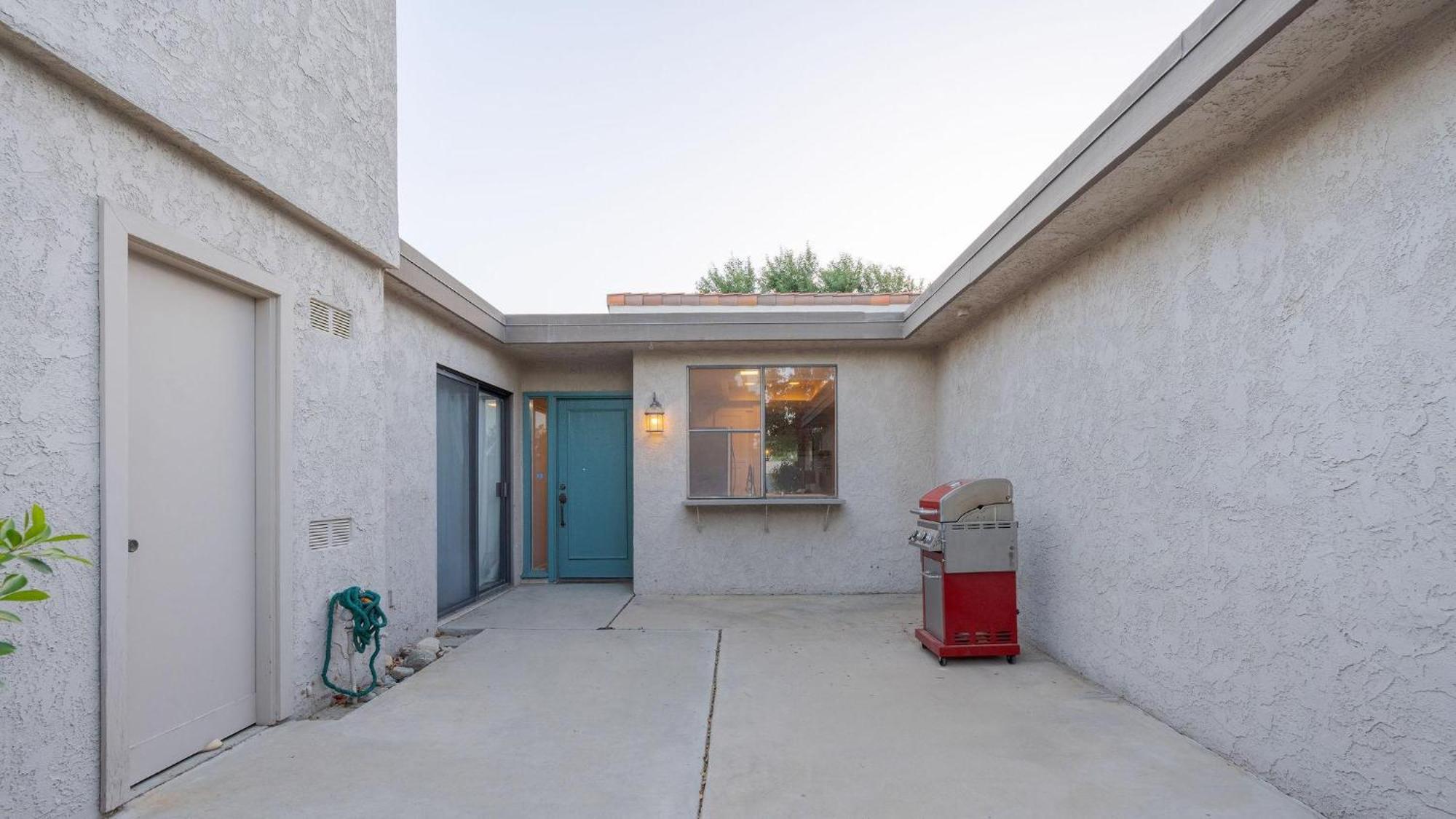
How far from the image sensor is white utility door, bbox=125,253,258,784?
9.20 feet

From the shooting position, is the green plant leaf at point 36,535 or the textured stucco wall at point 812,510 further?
the textured stucco wall at point 812,510

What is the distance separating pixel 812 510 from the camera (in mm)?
7227

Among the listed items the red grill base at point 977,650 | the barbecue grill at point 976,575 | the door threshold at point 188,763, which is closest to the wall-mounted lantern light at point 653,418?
the barbecue grill at point 976,575

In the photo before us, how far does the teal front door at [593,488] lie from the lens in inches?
317

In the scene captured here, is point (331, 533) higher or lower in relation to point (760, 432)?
lower

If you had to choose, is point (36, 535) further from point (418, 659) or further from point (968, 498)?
point (968, 498)

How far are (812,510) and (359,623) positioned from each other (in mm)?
4490

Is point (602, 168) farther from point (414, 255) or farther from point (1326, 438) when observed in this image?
point (1326, 438)

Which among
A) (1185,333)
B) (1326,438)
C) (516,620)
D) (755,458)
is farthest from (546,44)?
(1326,438)

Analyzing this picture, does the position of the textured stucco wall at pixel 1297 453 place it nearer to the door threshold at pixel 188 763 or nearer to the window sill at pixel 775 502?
the window sill at pixel 775 502

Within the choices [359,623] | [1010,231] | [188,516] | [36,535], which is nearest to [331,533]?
[359,623]

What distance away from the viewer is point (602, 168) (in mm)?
11617

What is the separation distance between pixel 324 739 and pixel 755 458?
4665 mm

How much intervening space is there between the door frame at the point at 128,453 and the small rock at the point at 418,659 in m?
1.18
